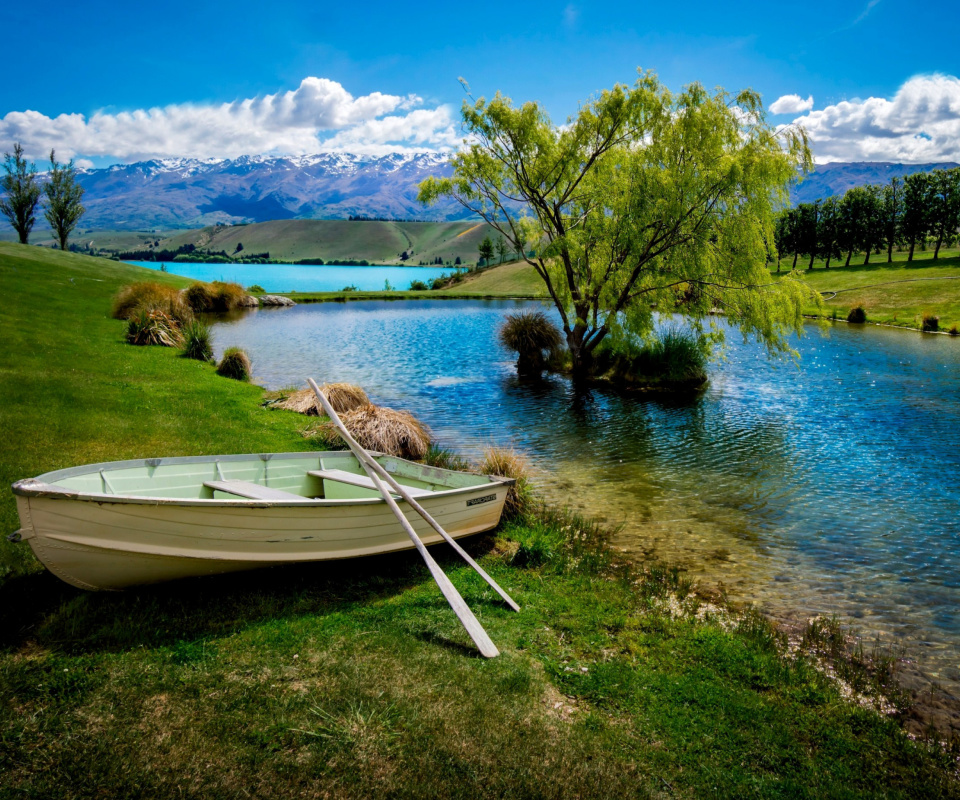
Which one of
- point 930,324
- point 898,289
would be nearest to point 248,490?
point 930,324

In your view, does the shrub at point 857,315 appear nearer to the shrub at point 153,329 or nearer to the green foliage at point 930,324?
the green foliage at point 930,324

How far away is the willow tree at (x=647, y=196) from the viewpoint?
72.0ft

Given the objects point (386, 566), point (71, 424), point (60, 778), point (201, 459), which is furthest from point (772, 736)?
point (71, 424)

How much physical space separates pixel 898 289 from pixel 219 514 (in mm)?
67944

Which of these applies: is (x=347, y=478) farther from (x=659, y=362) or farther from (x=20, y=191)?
(x=20, y=191)

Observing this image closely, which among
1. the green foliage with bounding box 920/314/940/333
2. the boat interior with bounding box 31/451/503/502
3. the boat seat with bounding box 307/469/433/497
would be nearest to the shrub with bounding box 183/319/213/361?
the boat interior with bounding box 31/451/503/502

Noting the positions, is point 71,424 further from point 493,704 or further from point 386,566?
point 493,704

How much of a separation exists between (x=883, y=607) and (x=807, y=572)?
3.79ft

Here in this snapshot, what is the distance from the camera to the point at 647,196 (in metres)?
23.0

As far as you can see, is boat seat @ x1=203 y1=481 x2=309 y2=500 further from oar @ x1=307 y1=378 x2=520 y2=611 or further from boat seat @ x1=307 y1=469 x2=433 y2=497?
oar @ x1=307 y1=378 x2=520 y2=611

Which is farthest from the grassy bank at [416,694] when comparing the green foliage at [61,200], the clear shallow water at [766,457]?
the green foliage at [61,200]

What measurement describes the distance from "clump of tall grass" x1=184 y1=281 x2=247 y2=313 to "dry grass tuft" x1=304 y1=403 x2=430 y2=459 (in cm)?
4172

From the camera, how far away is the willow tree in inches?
864

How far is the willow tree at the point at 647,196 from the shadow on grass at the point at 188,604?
63.0 feet
